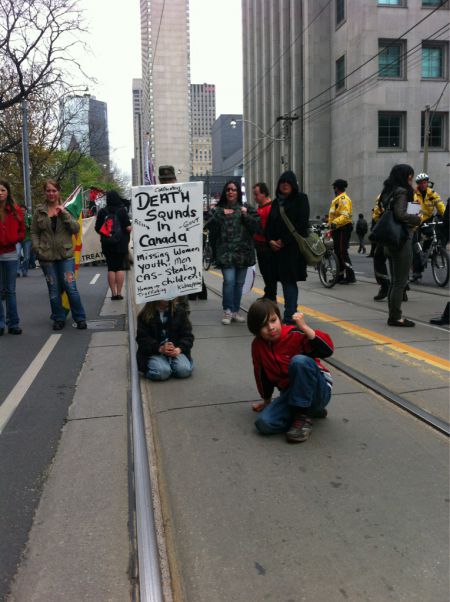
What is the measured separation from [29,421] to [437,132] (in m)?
38.4

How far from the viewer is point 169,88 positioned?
2987 inches

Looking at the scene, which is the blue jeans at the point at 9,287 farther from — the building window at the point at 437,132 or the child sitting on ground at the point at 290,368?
the building window at the point at 437,132

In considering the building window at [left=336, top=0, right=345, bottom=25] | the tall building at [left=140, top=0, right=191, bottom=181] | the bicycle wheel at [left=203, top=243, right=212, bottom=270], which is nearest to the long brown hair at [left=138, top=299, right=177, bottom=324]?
the bicycle wheel at [left=203, top=243, right=212, bottom=270]

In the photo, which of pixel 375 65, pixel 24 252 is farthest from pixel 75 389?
pixel 375 65

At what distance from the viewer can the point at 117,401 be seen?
453cm

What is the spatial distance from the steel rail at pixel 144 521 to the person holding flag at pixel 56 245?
3588 mm

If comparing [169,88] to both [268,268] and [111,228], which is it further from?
[268,268]

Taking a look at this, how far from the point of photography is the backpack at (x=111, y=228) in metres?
9.19

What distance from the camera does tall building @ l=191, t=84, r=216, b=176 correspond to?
6048 inches

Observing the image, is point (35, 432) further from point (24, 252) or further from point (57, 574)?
point (24, 252)

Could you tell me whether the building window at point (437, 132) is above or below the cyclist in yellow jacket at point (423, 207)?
above

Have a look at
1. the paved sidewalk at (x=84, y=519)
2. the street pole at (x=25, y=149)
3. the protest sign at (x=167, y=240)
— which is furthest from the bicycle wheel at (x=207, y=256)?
the street pole at (x=25, y=149)

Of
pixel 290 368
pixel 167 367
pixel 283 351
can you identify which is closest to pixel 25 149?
pixel 167 367

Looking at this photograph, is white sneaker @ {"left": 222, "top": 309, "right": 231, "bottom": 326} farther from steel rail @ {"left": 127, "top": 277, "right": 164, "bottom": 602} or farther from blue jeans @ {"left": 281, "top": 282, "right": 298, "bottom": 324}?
steel rail @ {"left": 127, "top": 277, "right": 164, "bottom": 602}
